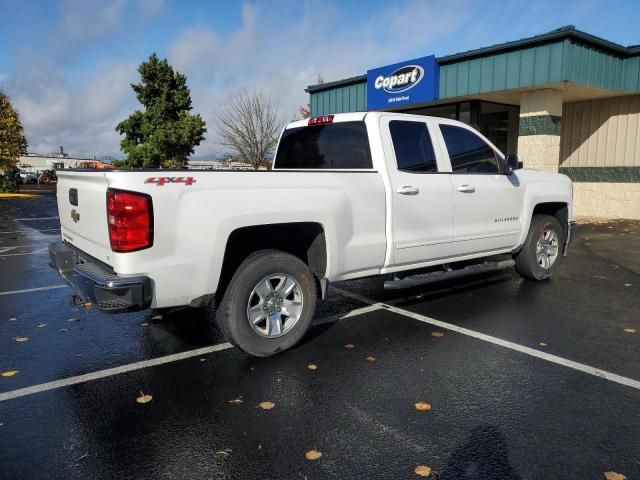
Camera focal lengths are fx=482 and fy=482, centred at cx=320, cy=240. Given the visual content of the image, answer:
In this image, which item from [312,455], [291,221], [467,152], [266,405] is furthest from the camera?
[467,152]

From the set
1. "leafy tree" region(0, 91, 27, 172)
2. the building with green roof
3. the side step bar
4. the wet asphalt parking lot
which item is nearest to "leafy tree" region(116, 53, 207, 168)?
"leafy tree" region(0, 91, 27, 172)

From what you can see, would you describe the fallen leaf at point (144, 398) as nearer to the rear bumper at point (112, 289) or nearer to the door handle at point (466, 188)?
the rear bumper at point (112, 289)

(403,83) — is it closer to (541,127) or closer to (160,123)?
(541,127)

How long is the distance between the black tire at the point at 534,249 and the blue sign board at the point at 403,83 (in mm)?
8284

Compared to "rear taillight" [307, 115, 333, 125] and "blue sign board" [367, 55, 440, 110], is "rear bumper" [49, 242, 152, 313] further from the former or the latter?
"blue sign board" [367, 55, 440, 110]

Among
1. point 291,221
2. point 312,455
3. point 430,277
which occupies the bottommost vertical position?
point 312,455

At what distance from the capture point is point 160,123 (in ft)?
83.6

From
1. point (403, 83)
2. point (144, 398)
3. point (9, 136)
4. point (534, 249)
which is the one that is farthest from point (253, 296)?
point (9, 136)

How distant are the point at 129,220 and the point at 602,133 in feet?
51.0

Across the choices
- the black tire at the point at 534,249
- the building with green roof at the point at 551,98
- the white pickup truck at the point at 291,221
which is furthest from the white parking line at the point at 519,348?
the building with green roof at the point at 551,98

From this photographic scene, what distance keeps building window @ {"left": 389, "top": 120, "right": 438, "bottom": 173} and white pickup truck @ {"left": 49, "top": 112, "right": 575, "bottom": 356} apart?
0.6 inches

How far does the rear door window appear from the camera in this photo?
4.97 m

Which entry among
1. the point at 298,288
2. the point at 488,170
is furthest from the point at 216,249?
the point at 488,170

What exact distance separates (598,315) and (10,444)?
18.2 feet
